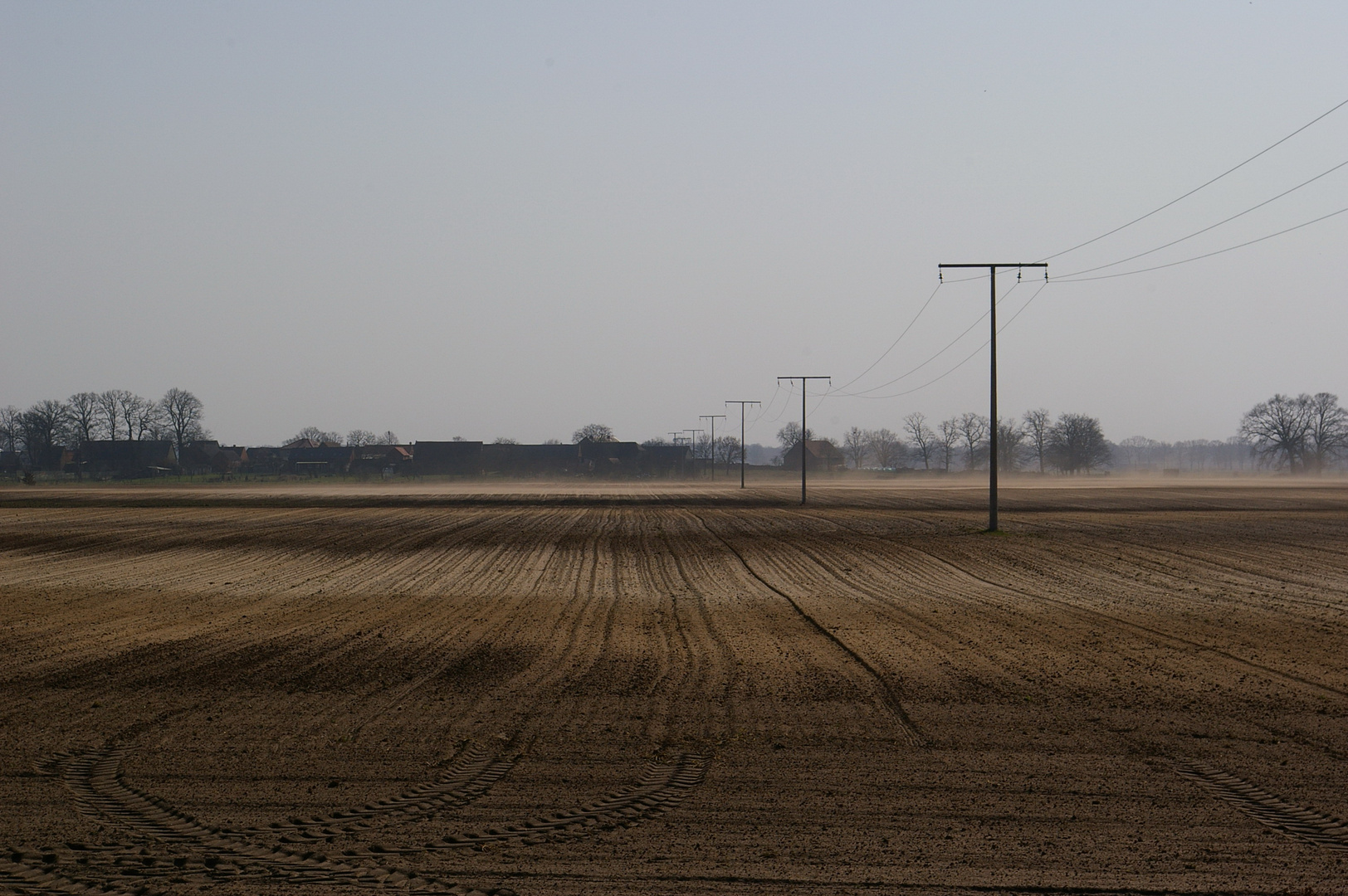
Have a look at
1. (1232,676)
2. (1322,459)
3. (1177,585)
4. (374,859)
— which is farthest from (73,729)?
(1322,459)

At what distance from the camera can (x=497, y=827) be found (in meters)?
7.17

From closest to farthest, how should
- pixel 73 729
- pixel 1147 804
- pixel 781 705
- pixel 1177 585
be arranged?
pixel 1147 804 → pixel 73 729 → pixel 781 705 → pixel 1177 585

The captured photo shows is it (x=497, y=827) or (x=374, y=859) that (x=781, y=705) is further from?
(x=374, y=859)

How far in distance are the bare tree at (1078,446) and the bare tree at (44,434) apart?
488ft

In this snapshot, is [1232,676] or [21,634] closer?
[1232,676]

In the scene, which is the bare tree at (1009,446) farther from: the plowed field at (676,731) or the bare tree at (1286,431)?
the plowed field at (676,731)

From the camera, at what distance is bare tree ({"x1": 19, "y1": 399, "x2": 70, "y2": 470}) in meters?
137

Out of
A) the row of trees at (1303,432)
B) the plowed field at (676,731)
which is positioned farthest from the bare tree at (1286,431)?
the plowed field at (676,731)

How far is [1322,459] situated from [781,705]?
575 ft

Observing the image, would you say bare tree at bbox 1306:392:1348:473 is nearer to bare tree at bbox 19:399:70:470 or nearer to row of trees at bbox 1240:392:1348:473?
row of trees at bbox 1240:392:1348:473

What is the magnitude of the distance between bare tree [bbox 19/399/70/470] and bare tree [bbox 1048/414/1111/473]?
488 ft

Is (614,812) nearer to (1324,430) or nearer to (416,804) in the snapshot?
(416,804)

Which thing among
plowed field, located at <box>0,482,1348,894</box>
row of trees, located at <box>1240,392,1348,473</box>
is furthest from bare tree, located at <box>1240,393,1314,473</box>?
plowed field, located at <box>0,482,1348,894</box>

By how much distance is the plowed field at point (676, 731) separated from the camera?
6578 millimetres
